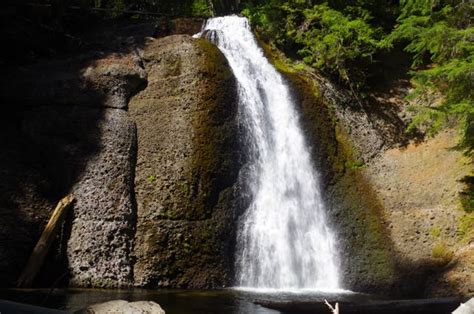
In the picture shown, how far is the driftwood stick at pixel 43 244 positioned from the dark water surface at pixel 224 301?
23.5 inches

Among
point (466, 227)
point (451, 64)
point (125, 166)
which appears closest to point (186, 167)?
point (125, 166)

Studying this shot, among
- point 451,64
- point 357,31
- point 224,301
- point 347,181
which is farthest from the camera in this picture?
point 357,31

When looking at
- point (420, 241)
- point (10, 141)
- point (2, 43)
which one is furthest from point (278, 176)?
point (2, 43)

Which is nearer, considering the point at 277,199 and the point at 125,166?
the point at 125,166

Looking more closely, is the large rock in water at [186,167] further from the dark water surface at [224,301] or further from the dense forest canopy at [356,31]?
the dense forest canopy at [356,31]

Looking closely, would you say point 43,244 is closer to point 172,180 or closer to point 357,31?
point 172,180

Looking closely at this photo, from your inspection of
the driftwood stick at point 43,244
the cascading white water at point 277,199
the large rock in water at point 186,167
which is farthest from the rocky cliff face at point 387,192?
the driftwood stick at point 43,244

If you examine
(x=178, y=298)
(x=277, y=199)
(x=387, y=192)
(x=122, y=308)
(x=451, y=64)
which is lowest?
(x=122, y=308)

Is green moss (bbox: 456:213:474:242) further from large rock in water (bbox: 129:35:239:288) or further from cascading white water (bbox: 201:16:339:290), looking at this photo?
large rock in water (bbox: 129:35:239:288)

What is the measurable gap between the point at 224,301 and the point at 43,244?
165 inches

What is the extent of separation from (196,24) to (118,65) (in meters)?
4.67

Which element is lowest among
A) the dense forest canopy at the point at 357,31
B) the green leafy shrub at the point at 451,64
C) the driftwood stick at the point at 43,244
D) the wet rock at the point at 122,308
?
the wet rock at the point at 122,308

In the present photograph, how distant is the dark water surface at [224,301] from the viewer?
7.64m

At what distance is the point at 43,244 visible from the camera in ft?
33.7
